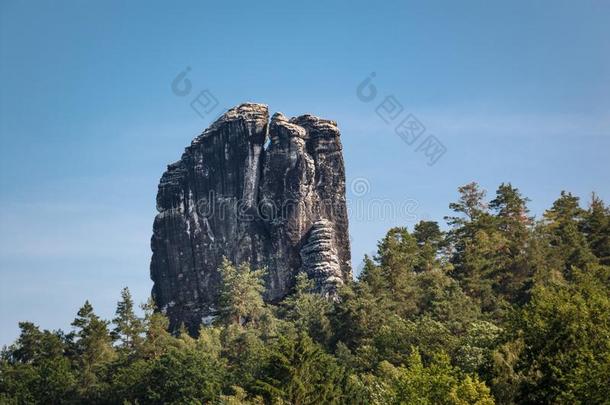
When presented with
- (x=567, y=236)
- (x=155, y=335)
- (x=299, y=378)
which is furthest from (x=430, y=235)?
(x=299, y=378)

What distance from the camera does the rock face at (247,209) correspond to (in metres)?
75.2

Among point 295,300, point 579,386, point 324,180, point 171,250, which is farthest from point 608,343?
point 171,250

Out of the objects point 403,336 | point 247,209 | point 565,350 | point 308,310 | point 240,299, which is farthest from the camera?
point 247,209

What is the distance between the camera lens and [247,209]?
7606cm

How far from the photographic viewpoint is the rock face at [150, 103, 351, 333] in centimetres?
7519

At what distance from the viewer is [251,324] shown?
70000 mm

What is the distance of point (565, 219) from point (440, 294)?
21580 millimetres

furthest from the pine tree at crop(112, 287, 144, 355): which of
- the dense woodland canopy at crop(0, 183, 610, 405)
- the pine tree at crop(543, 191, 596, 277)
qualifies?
the pine tree at crop(543, 191, 596, 277)

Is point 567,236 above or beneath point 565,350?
above

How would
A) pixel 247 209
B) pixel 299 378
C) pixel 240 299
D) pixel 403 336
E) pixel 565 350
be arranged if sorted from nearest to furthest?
pixel 565 350
pixel 299 378
pixel 403 336
pixel 240 299
pixel 247 209

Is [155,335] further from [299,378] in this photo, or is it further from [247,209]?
[299,378]

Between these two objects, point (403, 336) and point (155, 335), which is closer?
point (403, 336)

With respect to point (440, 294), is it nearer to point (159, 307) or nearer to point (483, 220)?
point (483, 220)

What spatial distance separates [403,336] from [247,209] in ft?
88.2
